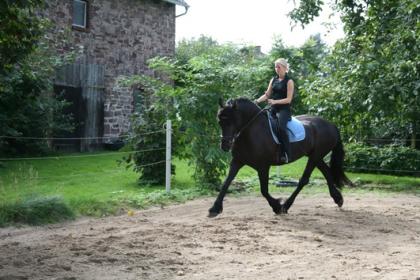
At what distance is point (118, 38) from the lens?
70.3 ft

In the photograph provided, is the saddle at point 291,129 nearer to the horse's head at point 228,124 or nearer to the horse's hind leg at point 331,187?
the horse's head at point 228,124

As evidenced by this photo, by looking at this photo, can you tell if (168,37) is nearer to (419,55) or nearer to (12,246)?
(419,55)

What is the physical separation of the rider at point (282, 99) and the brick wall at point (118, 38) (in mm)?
11735

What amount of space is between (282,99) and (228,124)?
1.16 metres

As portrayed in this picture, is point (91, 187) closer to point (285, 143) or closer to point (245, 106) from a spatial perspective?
point (245, 106)

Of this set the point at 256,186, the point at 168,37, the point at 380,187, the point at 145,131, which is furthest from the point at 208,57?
the point at 168,37

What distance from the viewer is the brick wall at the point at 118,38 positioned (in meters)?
19.8

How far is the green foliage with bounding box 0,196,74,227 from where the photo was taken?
773 cm

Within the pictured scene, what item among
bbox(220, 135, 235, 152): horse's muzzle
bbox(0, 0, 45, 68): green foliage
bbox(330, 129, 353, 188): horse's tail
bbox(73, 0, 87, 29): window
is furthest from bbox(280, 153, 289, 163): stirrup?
bbox(73, 0, 87, 29): window

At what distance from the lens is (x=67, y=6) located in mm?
19578

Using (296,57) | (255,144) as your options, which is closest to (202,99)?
(255,144)

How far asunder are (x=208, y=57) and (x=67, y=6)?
9.65 m

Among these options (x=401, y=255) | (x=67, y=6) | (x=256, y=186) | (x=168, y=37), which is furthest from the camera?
(x=168, y=37)

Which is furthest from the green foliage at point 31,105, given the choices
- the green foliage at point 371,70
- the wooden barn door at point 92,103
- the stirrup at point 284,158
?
the green foliage at point 371,70
